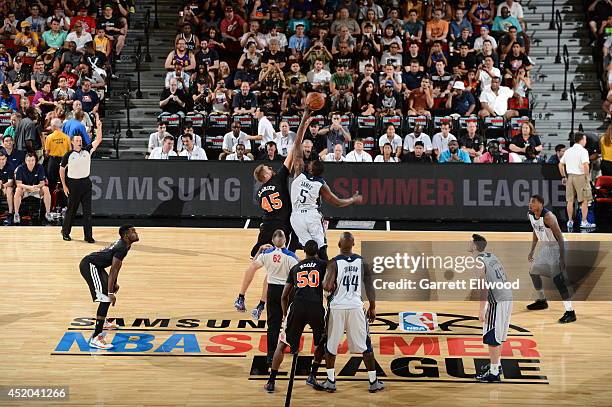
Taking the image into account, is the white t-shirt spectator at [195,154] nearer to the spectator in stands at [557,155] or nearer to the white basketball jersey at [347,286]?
the spectator in stands at [557,155]

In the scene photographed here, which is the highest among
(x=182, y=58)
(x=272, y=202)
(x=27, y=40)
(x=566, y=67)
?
(x=27, y=40)

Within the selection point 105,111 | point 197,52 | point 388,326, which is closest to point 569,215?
point 388,326

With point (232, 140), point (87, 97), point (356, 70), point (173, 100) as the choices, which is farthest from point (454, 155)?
point (87, 97)

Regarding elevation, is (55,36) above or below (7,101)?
above

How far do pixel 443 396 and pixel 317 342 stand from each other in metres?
1.50

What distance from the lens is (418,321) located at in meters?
13.4

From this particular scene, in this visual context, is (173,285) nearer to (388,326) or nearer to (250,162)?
(388,326)

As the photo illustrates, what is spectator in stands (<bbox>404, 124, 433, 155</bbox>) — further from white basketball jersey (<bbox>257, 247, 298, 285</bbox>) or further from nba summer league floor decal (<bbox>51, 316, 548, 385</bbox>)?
white basketball jersey (<bbox>257, 247, 298, 285</bbox>)

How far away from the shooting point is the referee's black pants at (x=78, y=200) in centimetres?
1802

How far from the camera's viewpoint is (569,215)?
19.8 metres

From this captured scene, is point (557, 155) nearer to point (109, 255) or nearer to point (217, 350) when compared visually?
point (217, 350)

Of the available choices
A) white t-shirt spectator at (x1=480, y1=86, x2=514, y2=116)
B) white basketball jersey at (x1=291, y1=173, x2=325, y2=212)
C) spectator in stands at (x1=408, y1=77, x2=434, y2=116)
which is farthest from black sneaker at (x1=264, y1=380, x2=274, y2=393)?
white t-shirt spectator at (x1=480, y1=86, x2=514, y2=116)

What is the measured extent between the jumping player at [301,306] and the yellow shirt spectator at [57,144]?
1089cm

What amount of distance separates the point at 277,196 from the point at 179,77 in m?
10.1
